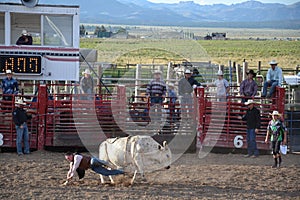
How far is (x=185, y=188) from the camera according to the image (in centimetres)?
1013

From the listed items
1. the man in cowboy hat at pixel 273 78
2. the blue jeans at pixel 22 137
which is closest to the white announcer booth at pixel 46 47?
the blue jeans at pixel 22 137

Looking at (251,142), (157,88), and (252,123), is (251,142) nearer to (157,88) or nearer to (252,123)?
(252,123)

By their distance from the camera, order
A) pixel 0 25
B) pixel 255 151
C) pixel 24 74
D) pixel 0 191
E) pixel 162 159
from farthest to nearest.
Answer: pixel 0 25
pixel 24 74
pixel 255 151
pixel 162 159
pixel 0 191

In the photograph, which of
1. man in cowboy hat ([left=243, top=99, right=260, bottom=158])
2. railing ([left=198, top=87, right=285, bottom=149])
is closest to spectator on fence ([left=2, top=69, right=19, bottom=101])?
railing ([left=198, top=87, right=285, bottom=149])

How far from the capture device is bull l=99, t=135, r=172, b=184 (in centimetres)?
1062

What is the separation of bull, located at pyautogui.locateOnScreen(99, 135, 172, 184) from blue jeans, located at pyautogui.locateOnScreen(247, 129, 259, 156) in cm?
353

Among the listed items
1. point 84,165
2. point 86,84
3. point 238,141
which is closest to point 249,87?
point 238,141

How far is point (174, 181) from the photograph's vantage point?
10.8m

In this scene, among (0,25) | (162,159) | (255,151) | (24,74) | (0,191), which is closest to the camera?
(0,191)

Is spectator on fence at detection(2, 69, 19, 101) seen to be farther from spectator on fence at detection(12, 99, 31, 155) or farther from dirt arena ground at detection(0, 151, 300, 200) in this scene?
dirt arena ground at detection(0, 151, 300, 200)

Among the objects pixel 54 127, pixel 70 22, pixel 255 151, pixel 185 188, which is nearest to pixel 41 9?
pixel 70 22

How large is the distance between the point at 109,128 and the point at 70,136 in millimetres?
973

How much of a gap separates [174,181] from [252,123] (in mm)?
3501

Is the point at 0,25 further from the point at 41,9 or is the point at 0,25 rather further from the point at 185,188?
the point at 185,188
